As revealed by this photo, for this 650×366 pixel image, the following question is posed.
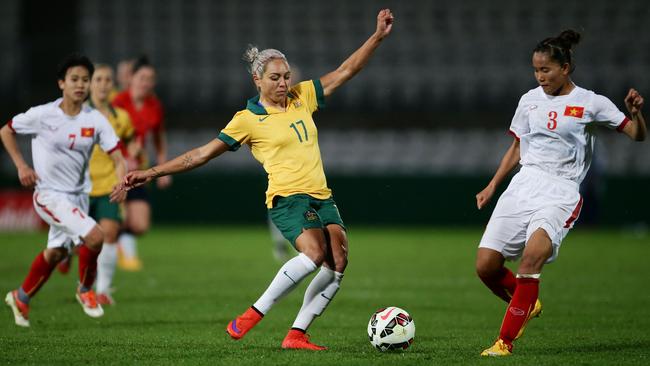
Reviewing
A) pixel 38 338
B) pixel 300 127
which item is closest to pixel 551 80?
pixel 300 127

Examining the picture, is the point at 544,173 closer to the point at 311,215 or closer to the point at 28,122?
the point at 311,215

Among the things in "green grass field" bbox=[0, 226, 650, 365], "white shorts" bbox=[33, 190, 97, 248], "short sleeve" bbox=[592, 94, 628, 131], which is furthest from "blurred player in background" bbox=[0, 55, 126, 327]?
"short sleeve" bbox=[592, 94, 628, 131]

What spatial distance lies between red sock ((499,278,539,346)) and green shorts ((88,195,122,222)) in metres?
4.82

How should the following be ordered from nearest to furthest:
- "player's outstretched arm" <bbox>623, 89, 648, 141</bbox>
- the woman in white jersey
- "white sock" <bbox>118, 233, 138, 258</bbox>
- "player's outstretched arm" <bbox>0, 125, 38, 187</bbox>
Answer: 1. "player's outstretched arm" <bbox>623, 89, 648, 141</bbox>
2. the woman in white jersey
3. "player's outstretched arm" <bbox>0, 125, 38, 187</bbox>
4. "white sock" <bbox>118, 233, 138, 258</bbox>

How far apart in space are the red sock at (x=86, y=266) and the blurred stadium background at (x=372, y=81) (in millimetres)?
13173

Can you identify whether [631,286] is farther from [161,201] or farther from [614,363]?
[161,201]

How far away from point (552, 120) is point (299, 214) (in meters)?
1.80

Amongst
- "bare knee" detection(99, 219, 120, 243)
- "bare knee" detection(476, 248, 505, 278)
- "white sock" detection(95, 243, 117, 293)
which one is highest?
"bare knee" detection(476, 248, 505, 278)

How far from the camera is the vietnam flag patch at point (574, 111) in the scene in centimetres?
662

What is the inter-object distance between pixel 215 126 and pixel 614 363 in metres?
18.3

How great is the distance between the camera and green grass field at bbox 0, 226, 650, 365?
659 centimetres

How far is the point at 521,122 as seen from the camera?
688cm

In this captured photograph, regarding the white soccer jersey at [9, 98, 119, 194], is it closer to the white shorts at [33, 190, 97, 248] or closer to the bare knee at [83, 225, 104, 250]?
the white shorts at [33, 190, 97, 248]

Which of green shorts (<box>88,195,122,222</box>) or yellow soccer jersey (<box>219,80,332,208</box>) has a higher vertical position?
yellow soccer jersey (<box>219,80,332,208</box>)
